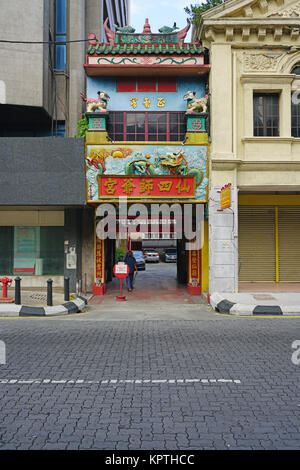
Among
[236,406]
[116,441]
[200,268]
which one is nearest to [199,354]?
[236,406]

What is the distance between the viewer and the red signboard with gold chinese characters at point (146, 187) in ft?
45.6

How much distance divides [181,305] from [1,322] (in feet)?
19.6

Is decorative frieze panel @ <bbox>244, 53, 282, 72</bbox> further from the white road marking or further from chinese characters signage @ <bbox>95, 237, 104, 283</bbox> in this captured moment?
the white road marking

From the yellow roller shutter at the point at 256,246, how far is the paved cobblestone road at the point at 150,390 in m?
6.91

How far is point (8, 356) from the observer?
6.81 meters

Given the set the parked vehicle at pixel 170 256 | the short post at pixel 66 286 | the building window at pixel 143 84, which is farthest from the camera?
the parked vehicle at pixel 170 256

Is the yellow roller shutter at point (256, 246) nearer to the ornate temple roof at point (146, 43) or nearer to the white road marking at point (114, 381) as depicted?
the ornate temple roof at point (146, 43)

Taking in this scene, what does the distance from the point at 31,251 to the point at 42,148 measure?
469 cm

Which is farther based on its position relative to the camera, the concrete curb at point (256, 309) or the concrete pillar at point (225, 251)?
the concrete pillar at point (225, 251)

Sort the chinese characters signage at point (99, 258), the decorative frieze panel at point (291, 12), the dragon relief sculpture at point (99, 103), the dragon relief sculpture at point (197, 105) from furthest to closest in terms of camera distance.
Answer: the chinese characters signage at point (99, 258)
the dragon relief sculpture at point (99, 103)
the dragon relief sculpture at point (197, 105)
the decorative frieze panel at point (291, 12)

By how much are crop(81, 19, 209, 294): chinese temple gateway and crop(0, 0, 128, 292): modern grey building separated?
0.89 metres

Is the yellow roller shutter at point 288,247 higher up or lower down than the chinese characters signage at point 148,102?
lower down

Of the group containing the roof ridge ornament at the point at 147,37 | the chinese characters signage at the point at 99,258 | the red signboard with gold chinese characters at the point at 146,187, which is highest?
the roof ridge ornament at the point at 147,37

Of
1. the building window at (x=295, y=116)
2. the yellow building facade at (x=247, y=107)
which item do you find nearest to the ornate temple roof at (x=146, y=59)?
the yellow building facade at (x=247, y=107)
